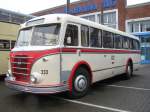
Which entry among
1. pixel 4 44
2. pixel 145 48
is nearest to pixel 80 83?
pixel 4 44

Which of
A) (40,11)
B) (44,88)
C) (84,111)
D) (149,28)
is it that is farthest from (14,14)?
(40,11)

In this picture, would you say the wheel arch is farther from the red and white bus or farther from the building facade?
the building facade

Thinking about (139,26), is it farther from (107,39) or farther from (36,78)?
(36,78)

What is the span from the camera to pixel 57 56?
20.4 ft

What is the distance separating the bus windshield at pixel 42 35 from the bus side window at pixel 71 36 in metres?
0.34

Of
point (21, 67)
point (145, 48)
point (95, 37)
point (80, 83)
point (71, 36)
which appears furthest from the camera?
point (145, 48)

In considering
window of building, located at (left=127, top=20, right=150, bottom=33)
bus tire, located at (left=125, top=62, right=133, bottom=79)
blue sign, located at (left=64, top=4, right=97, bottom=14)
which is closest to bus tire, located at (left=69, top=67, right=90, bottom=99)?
bus tire, located at (left=125, top=62, right=133, bottom=79)

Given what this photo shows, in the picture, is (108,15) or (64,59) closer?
(64,59)

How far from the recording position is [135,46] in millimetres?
13344

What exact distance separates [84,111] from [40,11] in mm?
33191

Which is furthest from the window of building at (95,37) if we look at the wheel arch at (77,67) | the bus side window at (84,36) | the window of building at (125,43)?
the window of building at (125,43)

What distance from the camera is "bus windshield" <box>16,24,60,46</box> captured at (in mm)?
6473

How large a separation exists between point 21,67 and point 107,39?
4212mm

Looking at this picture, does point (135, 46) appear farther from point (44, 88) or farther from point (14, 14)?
point (44, 88)
